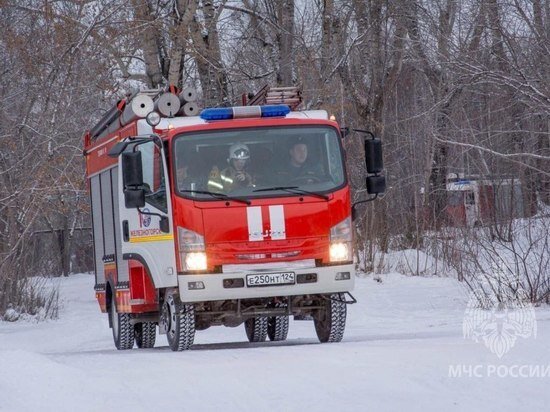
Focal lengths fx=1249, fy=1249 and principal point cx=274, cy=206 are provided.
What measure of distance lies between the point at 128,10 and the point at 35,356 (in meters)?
16.6

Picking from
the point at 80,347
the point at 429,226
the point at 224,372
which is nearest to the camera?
the point at 224,372

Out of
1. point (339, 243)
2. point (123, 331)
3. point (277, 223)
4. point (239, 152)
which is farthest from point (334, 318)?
point (123, 331)

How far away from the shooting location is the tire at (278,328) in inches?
623

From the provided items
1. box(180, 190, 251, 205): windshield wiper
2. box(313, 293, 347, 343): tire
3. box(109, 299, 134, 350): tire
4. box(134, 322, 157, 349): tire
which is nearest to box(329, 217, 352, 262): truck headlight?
box(313, 293, 347, 343): tire

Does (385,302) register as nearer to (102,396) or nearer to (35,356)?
(35,356)

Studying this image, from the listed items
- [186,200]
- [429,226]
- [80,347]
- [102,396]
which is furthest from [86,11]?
[102,396]

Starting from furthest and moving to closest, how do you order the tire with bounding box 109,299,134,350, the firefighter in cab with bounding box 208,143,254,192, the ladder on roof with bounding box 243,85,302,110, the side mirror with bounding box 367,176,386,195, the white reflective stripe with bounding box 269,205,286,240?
the tire with bounding box 109,299,134,350, the ladder on roof with bounding box 243,85,302,110, the side mirror with bounding box 367,176,386,195, the firefighter in cab with bounding box 208,143,254,192, the white reflective stripe with bounding box 269,205,286,240

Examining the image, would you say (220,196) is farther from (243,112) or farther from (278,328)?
(278,328)

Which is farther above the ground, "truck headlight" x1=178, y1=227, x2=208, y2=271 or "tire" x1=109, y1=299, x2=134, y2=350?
"truck headlight" x1=178, y1=227, x2=208, y2=271

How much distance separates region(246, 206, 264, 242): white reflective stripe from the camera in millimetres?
12602

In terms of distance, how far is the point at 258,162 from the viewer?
42.5 feet

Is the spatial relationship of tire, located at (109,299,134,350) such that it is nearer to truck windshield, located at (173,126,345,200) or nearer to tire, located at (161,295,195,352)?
tire, located at (161,295,195,352)

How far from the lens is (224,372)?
31.4ft

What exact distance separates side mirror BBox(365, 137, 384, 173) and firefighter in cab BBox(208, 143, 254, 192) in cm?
134
